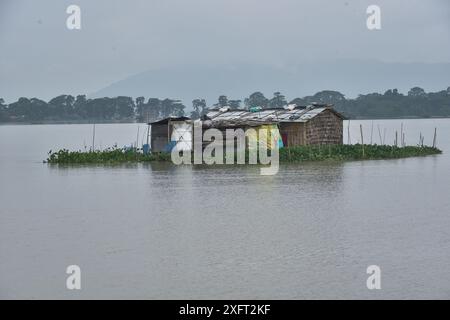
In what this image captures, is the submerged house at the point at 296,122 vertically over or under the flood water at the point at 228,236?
over

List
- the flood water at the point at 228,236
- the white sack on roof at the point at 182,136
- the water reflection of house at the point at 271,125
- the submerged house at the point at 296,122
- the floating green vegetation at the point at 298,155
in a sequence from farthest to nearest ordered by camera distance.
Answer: the submerged house at the point at 296,122, the water reflection of house at the point at 271,125, the white sack on roof at the point at 182,136, the floating green vegetation at the point at 298,155, the flood water at the point at 228,236

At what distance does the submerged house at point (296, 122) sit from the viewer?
36219 millimetres

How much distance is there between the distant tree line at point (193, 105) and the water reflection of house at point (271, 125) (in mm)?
92146

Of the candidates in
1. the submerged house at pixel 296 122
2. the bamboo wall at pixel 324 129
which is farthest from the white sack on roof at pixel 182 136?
the bamboo wall at pixel 324 129

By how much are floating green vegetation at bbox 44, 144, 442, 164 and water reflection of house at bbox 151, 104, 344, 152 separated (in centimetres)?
100

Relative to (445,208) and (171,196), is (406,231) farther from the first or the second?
(171,196)

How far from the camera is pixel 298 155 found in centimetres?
3438

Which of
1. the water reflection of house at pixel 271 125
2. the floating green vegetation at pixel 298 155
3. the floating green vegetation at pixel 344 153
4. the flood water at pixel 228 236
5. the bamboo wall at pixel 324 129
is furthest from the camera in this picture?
the bamboo wall at pixel 324 129

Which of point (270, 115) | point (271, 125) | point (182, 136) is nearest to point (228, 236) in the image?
point (182, 136)

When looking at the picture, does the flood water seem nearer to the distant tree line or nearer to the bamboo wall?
the bamboo wall

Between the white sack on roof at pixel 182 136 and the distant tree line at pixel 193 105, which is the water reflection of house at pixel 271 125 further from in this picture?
the distant tree line at pixel 193 105

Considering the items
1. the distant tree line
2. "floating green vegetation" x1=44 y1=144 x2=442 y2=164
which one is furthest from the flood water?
the distant tree line

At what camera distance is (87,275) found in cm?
1343
